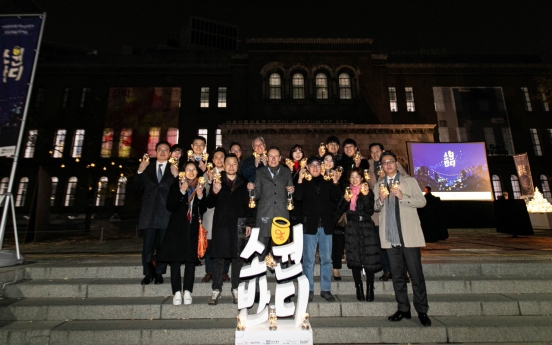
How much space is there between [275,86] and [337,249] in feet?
68.1

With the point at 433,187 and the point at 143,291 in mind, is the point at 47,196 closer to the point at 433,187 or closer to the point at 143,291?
the point at 143,291

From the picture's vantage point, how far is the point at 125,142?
23891 mm

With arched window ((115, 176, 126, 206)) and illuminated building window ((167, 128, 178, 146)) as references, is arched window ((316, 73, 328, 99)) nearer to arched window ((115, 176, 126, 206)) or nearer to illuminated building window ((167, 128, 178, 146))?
illuminated building window ((167, 128, 178, 146))

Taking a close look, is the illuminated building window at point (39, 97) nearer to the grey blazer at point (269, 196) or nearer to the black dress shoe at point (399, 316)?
the grey blazer at point (269, 196)

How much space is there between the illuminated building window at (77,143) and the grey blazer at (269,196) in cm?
2768

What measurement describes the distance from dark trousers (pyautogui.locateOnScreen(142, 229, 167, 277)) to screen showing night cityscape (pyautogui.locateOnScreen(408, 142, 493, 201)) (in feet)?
46.4

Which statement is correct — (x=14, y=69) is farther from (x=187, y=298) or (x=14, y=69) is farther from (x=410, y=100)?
(x=410, y=100)

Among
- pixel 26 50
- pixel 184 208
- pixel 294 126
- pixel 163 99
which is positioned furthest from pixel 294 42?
pixel 184 208

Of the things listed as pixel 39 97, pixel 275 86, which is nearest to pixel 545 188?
pixel 275 86

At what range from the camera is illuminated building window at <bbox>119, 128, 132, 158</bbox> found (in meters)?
23.7

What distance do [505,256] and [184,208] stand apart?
23.8ft

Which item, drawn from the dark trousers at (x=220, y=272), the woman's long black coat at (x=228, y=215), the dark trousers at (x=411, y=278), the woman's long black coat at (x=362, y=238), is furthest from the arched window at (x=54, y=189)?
the dark trousers at (x=411, y=278)

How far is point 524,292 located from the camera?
4.93 meters

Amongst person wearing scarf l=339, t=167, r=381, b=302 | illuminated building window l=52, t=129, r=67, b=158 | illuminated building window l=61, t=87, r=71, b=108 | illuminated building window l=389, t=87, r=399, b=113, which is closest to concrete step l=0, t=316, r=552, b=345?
person wearing scarf l=339, t=167, r=381, b=302
